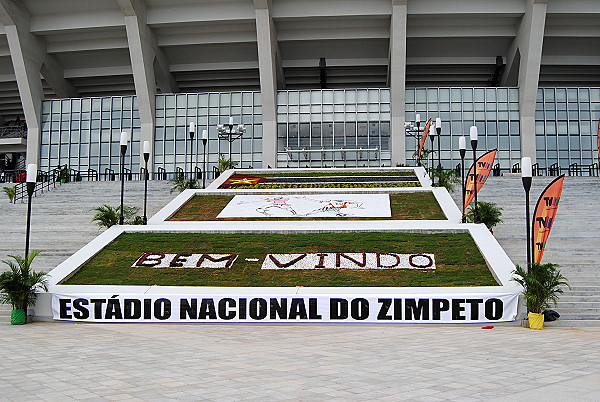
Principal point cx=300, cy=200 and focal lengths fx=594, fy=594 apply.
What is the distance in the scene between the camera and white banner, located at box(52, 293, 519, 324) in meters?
11.8

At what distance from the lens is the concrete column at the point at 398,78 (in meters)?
36.4

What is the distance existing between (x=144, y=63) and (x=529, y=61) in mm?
24521

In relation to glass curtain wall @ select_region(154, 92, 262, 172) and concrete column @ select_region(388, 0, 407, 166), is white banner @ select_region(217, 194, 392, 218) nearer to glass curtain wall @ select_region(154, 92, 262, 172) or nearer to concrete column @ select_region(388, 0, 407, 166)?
concrete column @ select_region(388, 0, 407, 166)

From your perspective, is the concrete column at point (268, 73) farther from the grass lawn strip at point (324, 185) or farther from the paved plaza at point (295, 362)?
the paved plaza at point (295, 362)

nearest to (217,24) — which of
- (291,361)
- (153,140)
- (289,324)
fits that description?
(153,140)

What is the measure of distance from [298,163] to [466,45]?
14312mm

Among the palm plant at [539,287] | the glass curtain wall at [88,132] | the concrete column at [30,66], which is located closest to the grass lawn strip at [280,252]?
the palm plant at [539,287]

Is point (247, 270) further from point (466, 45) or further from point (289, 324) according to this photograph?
point (466, 45)

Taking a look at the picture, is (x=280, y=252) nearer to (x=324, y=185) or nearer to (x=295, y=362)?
(x=295, y=362)

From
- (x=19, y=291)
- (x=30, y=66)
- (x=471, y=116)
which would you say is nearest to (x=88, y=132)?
(x=30, y=66)

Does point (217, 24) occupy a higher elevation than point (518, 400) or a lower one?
higher

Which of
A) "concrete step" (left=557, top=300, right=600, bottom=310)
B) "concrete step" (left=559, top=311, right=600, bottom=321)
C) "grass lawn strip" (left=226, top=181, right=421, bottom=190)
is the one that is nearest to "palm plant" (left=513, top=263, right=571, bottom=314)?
"concrete step" (left=559, top=311, right=600, bottom=321)

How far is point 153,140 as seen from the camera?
4206cm

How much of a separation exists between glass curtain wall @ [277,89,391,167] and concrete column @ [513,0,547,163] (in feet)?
29.2
